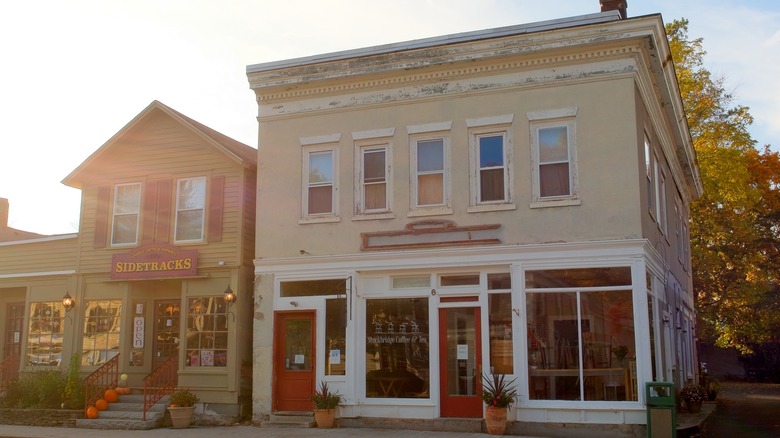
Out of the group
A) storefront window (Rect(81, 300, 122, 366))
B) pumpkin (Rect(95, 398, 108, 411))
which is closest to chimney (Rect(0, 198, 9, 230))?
storefront window (Rect(81, 300, 122, 366))

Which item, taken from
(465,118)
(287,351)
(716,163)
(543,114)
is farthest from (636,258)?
(716,163)

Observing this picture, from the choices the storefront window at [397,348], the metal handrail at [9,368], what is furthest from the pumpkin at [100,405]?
the storefront window at [397,348]

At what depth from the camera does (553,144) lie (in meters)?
15.1

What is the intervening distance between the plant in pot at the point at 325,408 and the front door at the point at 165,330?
4891 mm

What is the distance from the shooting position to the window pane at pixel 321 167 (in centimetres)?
1688

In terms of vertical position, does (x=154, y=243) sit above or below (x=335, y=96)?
below

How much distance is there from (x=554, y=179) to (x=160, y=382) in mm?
10059

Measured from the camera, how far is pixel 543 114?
15148mm

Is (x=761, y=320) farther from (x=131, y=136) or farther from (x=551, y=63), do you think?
(x=131, y=136)

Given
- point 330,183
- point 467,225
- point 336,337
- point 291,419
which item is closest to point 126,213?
point 330,183

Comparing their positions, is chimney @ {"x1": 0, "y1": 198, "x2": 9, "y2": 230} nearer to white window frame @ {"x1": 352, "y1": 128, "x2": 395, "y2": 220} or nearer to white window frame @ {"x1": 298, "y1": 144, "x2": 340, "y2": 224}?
white window frame @ {"x1": 298, "y1": 144, "x2": 340, "y2": 224}

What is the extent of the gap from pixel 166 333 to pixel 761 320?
25.8 meters

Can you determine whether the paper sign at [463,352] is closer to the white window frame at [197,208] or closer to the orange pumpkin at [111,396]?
the white window frame at [197,208]

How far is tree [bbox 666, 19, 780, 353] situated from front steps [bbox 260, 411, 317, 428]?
65.9 feet
